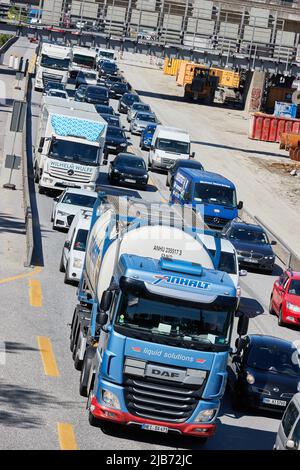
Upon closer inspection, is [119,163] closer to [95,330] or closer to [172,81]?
[95,330]

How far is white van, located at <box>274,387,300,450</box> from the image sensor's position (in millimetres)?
14695

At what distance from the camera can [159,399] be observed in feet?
57.4

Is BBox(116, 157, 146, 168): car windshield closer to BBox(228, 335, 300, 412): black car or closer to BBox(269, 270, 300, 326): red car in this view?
BBox(269, 270, 300, 326): red car

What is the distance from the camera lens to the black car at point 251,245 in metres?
36.6

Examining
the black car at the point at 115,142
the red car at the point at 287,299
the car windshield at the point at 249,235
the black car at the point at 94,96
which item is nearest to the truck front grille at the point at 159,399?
the red car at the point at 287,299

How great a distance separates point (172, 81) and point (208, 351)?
103826 mm

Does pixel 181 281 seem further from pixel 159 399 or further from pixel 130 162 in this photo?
pixel 130 162

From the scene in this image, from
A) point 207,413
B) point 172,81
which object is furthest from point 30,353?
point 172,81

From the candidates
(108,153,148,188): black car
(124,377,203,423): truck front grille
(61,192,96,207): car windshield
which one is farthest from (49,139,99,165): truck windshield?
(124,377,203,423): truck front grille

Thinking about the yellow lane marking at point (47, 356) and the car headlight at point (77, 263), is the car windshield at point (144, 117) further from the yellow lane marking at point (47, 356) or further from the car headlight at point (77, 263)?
the yellow lane marking at point (47, 356)

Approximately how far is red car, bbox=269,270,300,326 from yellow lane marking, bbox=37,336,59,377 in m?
8.37

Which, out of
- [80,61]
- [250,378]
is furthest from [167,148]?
[80,61]

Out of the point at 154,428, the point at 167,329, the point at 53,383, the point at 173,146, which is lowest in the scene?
the point at 173,146

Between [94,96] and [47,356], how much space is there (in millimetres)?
53194
